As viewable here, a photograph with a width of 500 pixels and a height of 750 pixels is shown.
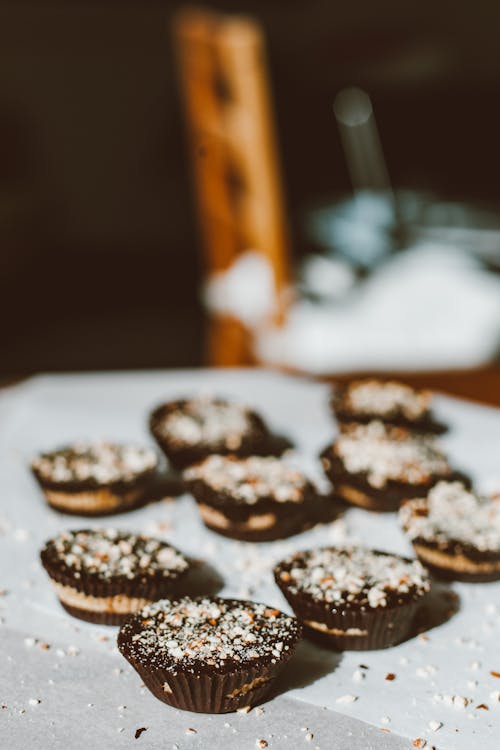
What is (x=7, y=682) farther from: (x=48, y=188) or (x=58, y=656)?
(x=48, y=188)

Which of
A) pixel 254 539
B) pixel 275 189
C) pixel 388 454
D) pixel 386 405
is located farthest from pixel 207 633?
pixel 275 189

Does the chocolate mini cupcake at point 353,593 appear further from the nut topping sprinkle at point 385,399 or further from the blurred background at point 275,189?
the blurred background at point 275,189

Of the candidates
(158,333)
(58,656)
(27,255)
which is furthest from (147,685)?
(27,255)

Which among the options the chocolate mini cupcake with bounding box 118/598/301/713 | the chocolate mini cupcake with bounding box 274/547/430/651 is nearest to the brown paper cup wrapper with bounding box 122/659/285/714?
the chocolate mini cupcake with bounding box 118/598/301/713

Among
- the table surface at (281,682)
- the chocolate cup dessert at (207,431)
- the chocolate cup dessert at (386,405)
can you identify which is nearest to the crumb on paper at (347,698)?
the table surface at (281,682)

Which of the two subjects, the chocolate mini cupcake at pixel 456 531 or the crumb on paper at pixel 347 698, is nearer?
the crumb on paper at pixel 347 698

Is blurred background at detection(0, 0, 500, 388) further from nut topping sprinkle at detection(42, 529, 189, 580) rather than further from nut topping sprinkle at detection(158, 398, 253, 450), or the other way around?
nut topping sprinkle at detection(42, 529, 189, 580)
